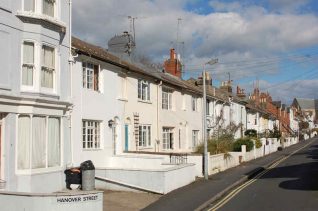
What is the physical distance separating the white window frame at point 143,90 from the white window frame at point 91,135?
222 inches

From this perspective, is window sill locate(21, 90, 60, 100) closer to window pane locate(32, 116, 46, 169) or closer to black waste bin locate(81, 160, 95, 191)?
window pane locate(32, 116, 46, 169)

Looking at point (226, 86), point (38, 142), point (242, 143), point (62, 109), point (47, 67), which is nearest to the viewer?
point (38, 142)

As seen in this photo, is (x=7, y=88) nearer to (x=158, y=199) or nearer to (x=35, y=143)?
(x=35, y=143)

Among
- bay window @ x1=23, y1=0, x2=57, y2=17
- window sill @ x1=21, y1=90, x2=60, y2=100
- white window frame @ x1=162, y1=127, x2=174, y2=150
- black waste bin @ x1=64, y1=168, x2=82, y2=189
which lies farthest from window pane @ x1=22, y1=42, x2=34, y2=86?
white window frame @ x1=162, y1=127, x2=174, y2=150

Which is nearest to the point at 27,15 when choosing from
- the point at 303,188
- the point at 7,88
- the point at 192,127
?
the point at 7,88

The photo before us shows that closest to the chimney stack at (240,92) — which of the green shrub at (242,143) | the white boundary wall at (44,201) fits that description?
the green shrub at (242,143)

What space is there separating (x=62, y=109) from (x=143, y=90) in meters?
10.4

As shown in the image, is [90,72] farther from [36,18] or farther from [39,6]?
[36,18]

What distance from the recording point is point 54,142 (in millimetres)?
17422

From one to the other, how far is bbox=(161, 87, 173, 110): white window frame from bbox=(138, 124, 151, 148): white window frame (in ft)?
10.5

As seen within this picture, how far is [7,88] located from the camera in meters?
15.3

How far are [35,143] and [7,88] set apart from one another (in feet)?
7.29

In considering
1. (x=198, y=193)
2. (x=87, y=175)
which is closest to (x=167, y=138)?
(x=198, y=193)

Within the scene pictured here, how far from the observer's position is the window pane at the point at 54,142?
17141 millimetres
